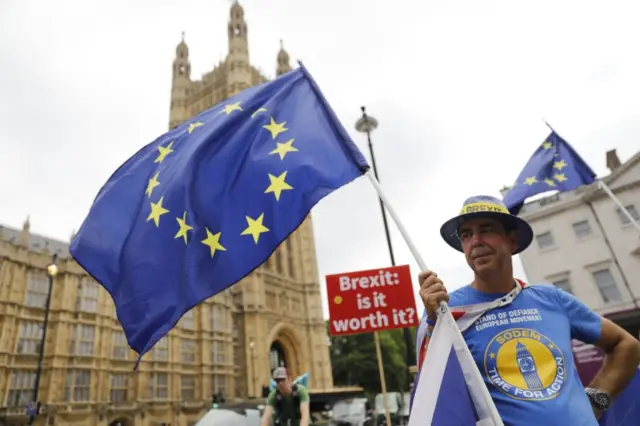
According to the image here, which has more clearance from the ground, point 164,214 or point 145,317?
point 164,214

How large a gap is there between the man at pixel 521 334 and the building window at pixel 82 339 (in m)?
27.4

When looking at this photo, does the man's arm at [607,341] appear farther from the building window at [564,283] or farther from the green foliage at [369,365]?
the green foliage at [369,365]

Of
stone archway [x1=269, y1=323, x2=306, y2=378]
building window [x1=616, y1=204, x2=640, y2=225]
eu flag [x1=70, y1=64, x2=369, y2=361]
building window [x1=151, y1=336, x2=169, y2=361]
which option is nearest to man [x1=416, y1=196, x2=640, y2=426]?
eu flag [x1=70, y1=64, x2=369, y2=361]

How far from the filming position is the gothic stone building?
870 inches

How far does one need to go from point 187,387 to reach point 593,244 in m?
29.5

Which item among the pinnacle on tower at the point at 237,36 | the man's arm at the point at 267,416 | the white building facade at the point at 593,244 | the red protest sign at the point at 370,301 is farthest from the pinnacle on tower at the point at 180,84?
the man's arm at the point at 267,416

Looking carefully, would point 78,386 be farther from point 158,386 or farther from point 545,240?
point 545,240

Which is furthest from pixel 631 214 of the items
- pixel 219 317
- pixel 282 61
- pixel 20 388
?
pixel 282 61

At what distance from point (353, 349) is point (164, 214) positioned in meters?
52.0

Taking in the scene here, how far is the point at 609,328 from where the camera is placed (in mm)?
2291

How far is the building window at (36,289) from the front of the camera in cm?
2331

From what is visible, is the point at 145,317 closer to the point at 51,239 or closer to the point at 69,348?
the point at 69,348

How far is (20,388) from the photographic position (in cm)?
2141

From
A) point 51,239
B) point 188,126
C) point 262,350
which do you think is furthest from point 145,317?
point 262,350
